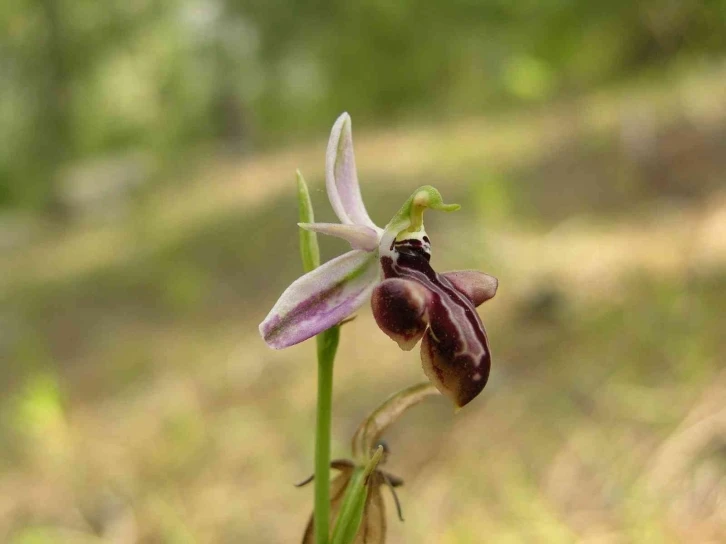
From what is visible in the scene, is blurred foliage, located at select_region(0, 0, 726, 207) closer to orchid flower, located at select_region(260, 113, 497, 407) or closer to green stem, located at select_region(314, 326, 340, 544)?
orchid flower, located at select_region(260, 113, 497, 407)

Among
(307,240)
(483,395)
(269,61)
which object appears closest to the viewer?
(307,240)

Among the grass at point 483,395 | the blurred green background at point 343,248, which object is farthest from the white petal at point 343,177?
the grass at point 483,395

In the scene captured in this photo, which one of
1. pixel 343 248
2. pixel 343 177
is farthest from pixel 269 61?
pixel 343 177

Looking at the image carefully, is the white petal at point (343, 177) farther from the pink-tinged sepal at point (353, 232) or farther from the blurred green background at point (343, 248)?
the blurred green background at point (343, 248)

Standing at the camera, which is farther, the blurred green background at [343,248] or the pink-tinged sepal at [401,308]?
the blurred green background at [343,248]

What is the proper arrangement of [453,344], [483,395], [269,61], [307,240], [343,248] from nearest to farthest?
1. [453,344]
2. [307,240]
3. [483,395]
4. [343,248]
5. [269,61]

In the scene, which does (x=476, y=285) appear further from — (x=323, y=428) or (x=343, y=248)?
(x=343, y=248)

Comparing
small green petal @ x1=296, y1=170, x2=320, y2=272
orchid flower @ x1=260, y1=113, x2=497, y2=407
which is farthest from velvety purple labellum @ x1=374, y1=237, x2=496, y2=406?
small green petal @ x1=296, y1=170, x2=320, y2=272
